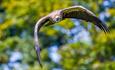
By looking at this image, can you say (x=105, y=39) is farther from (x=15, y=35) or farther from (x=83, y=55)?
(x=15, y=35)

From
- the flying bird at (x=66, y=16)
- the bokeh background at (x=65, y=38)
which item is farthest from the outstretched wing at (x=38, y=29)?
the bokeh background at (x=65, y=38)

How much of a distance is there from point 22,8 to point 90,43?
0.98 meters

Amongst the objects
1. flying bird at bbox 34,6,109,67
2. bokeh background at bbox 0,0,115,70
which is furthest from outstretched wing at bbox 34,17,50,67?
bokeh background at bbox 0,0,115,70

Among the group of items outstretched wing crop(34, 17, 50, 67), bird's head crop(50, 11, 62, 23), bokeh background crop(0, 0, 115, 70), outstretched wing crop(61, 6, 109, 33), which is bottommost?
outstretched wing crop(34, 17, 50, 67)

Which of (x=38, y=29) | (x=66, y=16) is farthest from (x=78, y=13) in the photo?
(x=38, y=29)

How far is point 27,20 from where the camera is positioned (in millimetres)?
7270

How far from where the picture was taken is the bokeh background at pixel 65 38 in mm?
6391

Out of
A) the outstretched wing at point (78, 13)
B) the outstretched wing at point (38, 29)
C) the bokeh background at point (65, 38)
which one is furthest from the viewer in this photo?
the bokeh background at point (65, 38)

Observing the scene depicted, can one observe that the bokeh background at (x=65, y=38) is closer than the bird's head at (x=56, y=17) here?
No

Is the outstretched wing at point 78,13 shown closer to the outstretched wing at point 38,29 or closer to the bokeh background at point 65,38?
the outstretched wing at point 38,29

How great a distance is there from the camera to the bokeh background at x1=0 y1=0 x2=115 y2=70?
6.39m

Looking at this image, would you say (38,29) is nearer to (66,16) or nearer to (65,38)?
(66,16)

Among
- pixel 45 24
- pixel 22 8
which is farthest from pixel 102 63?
pixel 45 24

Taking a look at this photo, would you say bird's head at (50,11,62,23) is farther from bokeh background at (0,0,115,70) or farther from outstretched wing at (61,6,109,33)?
bokeh background at (0,0,115,70)
